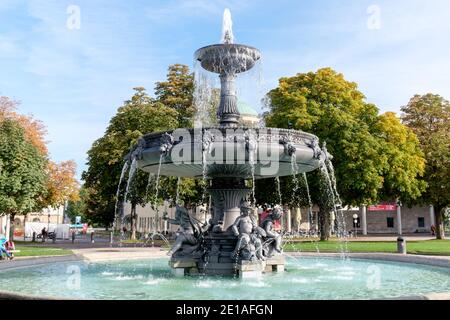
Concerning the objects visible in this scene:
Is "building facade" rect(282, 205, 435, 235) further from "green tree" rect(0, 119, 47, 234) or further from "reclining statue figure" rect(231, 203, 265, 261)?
"reclining statue figure" rect(231, 203, 265, 261)

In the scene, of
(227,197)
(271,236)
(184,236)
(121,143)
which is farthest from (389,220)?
(184,236)

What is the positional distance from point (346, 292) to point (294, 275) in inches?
127

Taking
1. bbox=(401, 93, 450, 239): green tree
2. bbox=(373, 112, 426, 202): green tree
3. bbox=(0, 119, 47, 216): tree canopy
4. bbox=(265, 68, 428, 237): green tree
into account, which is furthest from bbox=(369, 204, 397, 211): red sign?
bbox=(0, 119, 47, 216): tree canopy

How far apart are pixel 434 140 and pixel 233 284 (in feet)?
111

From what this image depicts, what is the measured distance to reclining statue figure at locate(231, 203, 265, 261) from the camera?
477 inches

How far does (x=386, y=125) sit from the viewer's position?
3216 centimetres

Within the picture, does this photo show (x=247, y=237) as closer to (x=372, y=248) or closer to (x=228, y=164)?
(x=228, y=164)

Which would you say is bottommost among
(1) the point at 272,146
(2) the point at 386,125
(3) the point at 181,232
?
(3) the point at 181,232

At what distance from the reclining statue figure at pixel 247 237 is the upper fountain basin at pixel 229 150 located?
1383mm

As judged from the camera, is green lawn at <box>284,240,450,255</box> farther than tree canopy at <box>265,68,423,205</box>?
No

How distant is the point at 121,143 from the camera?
33.4m

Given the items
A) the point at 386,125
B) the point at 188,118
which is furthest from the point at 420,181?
the point at 188,118

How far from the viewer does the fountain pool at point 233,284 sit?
29.6 ft

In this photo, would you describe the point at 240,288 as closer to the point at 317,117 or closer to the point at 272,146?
the point at 272,146
